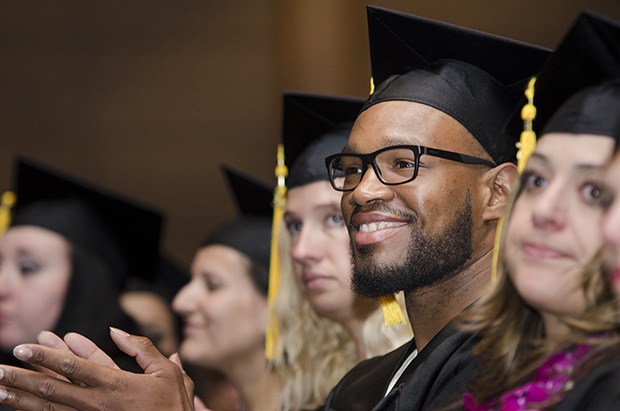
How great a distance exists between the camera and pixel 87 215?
5043mm

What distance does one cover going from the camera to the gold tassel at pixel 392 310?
2959 millimetres

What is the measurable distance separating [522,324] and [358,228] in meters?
0.82

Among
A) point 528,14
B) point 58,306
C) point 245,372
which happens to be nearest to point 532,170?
point 245,372

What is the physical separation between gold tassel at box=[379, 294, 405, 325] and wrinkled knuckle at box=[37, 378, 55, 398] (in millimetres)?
952

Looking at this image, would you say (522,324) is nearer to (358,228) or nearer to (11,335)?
(358,228)

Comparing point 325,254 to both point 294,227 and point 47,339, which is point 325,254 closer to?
point 294,227

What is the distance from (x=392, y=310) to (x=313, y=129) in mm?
1010

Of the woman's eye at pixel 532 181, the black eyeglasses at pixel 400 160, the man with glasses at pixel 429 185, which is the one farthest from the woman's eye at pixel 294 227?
the woman's eye at pixel 532 181

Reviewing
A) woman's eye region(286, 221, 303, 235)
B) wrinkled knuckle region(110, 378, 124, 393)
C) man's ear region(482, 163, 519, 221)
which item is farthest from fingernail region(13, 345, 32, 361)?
woman's eye region(286, 221, 303, 235)

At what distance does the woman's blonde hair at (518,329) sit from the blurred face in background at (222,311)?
259 centimetres

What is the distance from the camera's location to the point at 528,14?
6.11 meters

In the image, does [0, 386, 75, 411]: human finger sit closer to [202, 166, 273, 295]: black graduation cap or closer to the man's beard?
the man's beard

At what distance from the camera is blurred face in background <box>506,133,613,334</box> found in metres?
1.75

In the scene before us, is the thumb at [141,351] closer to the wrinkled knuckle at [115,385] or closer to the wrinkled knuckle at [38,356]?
the wrinkled knuckle at [115,385]
